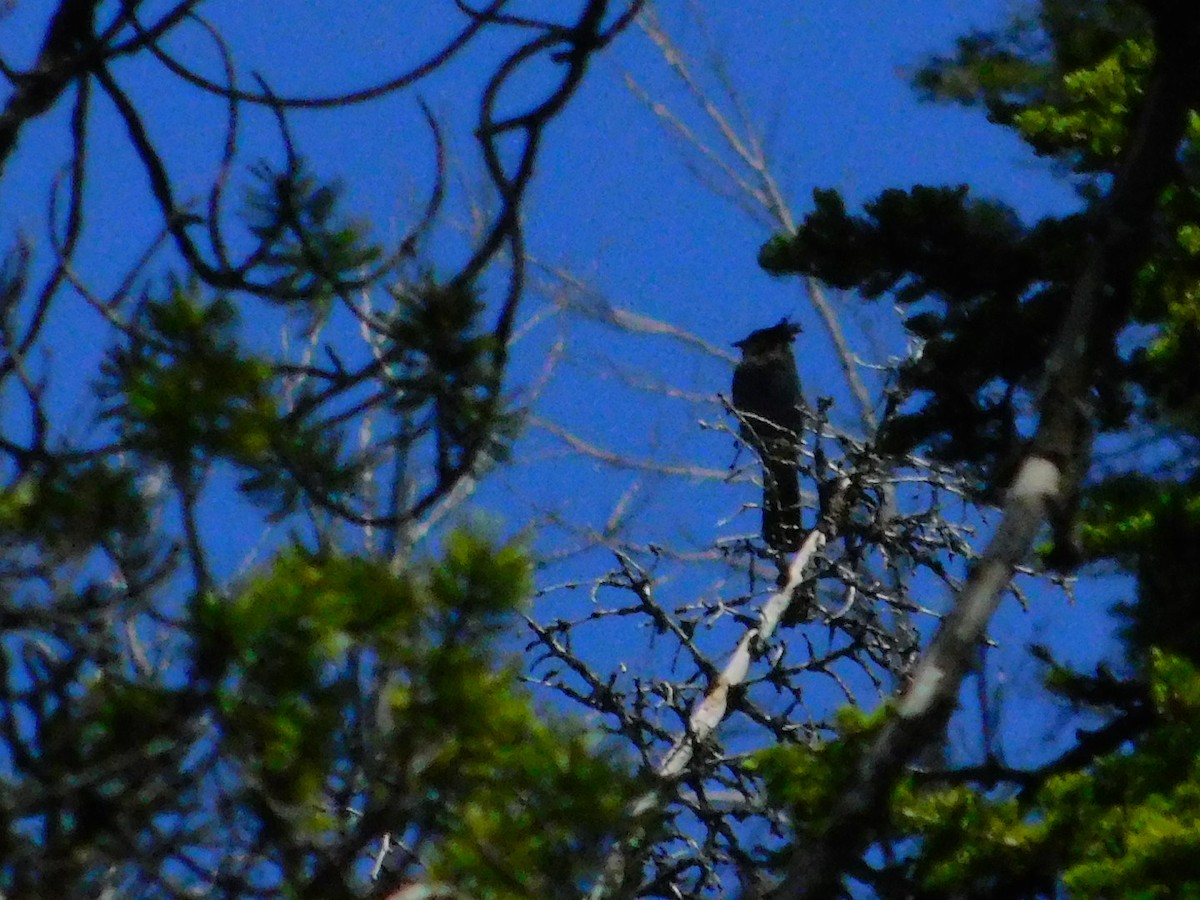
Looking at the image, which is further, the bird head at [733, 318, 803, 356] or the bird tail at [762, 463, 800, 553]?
the bird head at [733, 318, 803, 356]

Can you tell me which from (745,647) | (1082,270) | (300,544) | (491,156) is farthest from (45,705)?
(745,647)

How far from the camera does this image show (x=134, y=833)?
1912 mm

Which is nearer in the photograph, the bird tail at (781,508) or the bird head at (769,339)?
the bird tail at (781,508)

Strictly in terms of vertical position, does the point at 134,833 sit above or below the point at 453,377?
below

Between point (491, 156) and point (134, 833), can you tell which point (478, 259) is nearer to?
point (491, 156)

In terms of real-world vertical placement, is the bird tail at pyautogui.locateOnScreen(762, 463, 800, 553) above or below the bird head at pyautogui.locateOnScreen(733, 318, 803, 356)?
below

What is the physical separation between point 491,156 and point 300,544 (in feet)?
2.94

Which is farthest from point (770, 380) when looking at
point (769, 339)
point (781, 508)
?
point (781, 508)

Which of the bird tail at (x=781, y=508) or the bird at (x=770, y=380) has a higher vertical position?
the bird at (x=770, y=380)

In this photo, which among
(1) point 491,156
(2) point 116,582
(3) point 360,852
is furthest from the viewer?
(1) point 491,156

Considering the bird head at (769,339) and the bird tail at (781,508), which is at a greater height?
the bird head at (769,339)

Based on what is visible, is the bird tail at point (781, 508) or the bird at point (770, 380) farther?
the bird at point (770, 380)

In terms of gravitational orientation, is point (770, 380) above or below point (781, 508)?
above

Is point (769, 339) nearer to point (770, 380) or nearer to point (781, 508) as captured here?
point (770, 380)
